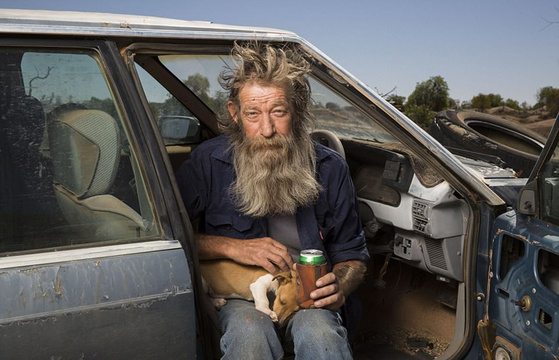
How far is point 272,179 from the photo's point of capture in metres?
2.66

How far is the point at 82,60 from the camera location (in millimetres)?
2098

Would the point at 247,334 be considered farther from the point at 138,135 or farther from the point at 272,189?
the point at 138,135

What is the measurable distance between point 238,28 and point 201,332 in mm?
1183

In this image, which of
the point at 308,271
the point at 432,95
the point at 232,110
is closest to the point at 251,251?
the point at 308,271

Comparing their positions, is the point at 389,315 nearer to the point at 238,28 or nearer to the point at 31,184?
the point at 238,28

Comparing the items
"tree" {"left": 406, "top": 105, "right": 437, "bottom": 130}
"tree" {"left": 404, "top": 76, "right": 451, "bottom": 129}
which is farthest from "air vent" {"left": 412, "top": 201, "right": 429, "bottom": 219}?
"tree" {"left": 404, "top": 76, "right": 451, "bottom": 129}

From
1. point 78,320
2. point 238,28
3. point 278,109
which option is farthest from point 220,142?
point 78,320

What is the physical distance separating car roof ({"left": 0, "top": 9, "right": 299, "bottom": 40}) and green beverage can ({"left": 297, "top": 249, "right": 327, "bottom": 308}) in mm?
884

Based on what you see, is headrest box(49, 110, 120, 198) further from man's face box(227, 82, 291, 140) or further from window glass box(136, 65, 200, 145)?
window glass box(136, 65, 200, 145)

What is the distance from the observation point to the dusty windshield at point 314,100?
312 cm

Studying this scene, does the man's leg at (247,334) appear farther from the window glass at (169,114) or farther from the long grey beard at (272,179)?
the window glass at (169,114)

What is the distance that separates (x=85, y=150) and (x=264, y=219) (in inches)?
34.7

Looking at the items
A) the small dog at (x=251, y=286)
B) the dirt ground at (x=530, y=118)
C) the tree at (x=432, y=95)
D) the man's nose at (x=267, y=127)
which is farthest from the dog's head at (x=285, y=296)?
the tree at (x=432, y=95)

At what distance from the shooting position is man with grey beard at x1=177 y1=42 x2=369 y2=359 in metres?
2.55
